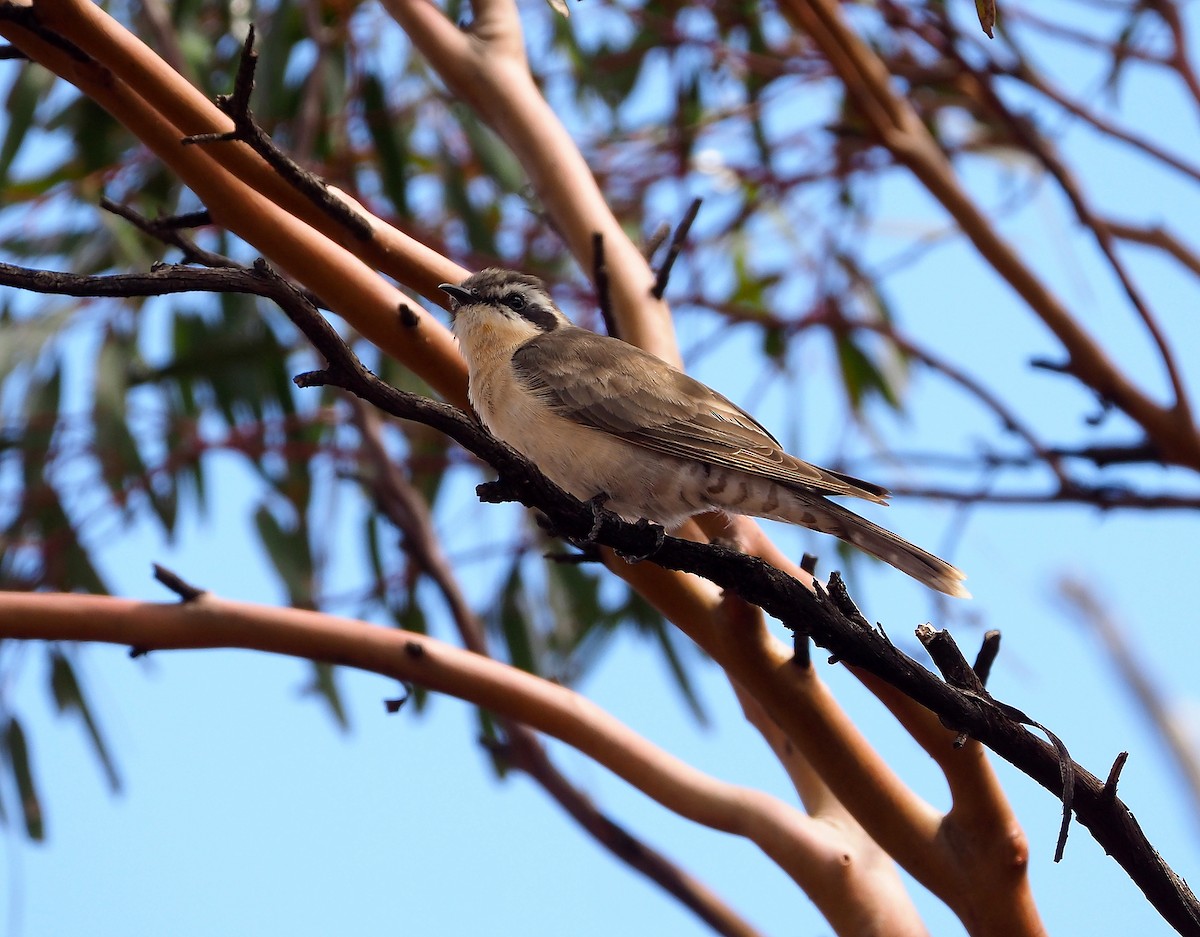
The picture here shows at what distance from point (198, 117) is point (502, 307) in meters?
1.16

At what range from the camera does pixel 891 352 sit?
5746mm

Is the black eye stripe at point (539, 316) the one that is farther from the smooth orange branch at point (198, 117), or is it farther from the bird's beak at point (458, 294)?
the smooth orange branch at point (198, 117)

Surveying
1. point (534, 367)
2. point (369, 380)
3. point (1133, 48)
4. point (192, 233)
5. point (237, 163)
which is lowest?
point (369, 380)

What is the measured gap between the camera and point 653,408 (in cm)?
298

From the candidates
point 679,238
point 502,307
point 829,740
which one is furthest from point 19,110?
point 829,740

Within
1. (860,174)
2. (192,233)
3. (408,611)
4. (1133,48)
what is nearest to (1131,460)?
(1133,48)

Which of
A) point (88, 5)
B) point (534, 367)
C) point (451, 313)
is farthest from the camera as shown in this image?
point (451, 313)

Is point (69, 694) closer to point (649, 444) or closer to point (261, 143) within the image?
point (649, 444)

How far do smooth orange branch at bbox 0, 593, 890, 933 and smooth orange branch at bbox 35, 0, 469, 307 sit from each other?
0.78m

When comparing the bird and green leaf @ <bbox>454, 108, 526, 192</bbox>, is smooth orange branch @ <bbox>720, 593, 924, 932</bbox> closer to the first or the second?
the bird

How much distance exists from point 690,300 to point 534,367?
1.78 meters

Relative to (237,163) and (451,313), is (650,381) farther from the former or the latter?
(237,163)

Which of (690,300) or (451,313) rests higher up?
(690,300)

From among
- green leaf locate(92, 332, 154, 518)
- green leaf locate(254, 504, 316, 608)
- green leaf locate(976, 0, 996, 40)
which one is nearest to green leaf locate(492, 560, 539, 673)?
green leaf locate(254, 504, 316, 608)
